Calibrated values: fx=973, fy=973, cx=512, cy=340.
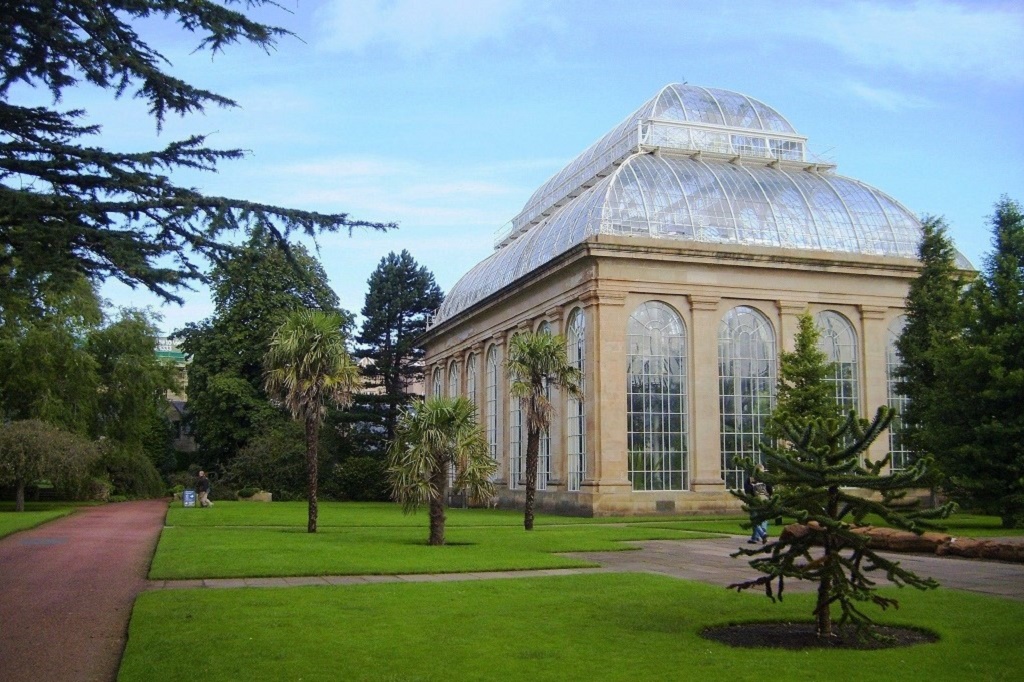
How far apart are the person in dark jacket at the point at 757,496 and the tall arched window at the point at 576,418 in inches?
399

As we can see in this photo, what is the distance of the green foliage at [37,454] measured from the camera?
4438 centimetres

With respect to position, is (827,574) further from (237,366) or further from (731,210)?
(237,366)

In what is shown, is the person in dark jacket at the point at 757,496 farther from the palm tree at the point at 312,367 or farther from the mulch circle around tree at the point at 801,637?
the palm tree at the point at 312,367

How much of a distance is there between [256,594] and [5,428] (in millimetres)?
35277

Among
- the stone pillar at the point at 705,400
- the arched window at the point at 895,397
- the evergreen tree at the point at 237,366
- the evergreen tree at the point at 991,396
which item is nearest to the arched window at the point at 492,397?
the evergreen tree at the point at 237,366

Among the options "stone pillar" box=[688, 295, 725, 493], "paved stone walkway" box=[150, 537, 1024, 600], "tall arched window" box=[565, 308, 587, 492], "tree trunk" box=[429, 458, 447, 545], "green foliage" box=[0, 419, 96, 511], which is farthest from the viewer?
"tall arched window" box=[565, 308, 587, 492]

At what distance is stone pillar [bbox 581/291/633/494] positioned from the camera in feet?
139

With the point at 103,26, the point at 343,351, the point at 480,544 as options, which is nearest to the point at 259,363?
the point at 343,351

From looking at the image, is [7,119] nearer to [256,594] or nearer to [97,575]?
[256,594]

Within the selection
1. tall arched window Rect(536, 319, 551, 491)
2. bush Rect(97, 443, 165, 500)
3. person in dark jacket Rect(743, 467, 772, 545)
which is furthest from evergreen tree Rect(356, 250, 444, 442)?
person in dark jacket Rect(743, 467, 772, 545)

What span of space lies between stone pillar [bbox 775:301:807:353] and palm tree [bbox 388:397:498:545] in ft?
75.0

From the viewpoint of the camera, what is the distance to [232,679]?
31.2ft

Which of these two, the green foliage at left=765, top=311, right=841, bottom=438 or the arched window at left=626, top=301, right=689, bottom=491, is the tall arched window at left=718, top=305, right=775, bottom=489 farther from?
the green foliage at left=765, top=311, right=841, bottom=438

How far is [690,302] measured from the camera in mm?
44750
